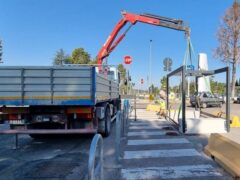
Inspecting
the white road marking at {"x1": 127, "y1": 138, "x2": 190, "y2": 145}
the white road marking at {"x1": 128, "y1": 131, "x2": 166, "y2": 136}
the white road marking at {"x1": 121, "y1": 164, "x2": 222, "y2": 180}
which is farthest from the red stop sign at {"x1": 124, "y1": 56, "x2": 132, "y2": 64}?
the white road marking at {"x1": 121, "y1": 164, "x2": 222, "y2": 180}

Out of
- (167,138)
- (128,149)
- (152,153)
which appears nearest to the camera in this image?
(152,153)

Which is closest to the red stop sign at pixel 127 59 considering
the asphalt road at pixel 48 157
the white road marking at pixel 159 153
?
the asphalt road at pixel 48 157

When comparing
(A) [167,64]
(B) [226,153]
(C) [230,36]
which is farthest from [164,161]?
(C) [230,36]

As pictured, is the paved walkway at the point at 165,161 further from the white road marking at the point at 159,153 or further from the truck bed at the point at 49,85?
the truck bed at the point at 49,85

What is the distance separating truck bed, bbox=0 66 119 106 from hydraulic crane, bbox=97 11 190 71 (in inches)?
473

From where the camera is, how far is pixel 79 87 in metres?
8.73

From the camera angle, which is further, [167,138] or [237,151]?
[167,138]

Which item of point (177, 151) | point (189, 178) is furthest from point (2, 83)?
point (189, 178)

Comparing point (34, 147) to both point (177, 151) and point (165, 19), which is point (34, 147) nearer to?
point (177, 151)

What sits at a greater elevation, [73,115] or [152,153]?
[73,115]

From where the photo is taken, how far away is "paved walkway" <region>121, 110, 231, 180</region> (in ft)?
20.7

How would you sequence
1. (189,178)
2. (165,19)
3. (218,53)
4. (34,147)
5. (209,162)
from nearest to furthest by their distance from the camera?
(189,178) → (209,162) → (34,147) → (165,19) → (218,53)

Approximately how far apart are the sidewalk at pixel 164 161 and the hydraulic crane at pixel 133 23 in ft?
36.3

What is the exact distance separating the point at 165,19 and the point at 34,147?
1421 cm
